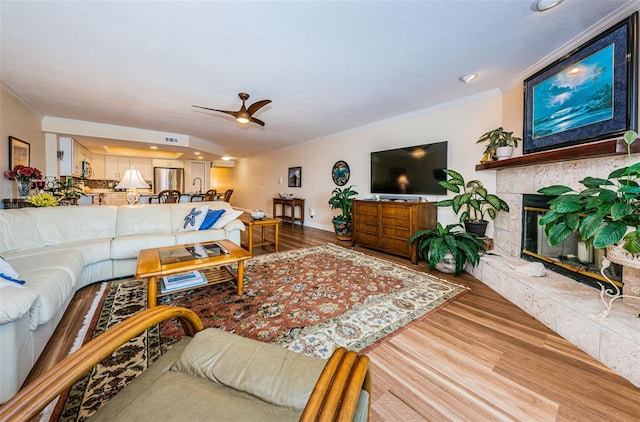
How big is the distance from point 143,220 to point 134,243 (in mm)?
554

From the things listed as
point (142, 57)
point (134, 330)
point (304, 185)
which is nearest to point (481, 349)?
point (134, 330)

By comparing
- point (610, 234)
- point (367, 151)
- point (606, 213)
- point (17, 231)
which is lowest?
point (17, 231)

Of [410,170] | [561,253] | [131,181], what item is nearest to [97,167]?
[131,181]

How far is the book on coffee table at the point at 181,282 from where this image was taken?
2029 millimetres

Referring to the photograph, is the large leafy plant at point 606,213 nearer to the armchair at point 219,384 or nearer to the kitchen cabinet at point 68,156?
the armchair at point 219,384

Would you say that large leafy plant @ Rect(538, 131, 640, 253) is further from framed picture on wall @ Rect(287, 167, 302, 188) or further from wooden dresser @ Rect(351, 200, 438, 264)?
framed picture on wall @ Rect(287, 167, 302, 188)

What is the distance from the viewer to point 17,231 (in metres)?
2.32

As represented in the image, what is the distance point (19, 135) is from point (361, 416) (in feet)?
18.5

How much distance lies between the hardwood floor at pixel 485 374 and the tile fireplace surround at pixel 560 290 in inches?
3.7

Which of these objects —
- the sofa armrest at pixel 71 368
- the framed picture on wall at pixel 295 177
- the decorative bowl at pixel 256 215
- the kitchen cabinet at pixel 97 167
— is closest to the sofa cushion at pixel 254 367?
the sofa armrest at pixel 71 368

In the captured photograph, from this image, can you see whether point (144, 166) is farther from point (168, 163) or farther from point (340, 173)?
point (340, 173)

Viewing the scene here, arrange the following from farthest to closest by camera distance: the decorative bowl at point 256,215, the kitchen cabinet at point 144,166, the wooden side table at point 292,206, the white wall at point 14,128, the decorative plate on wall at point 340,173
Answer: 1. the kitchen cabinet at point 144,166
2. the wooden side table at point 292,206
3. the decorative plate on wall at point 340,173
4. the decorative bowl at point 256,215
5. the white wall at point 14,128

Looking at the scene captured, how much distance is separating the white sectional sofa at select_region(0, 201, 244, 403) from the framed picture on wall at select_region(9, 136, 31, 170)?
1585mm

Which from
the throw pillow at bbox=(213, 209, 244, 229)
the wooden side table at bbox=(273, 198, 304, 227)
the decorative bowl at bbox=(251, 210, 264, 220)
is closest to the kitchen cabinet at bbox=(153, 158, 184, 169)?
the wooden side table at bbox=(273, 198, 304, 227)
